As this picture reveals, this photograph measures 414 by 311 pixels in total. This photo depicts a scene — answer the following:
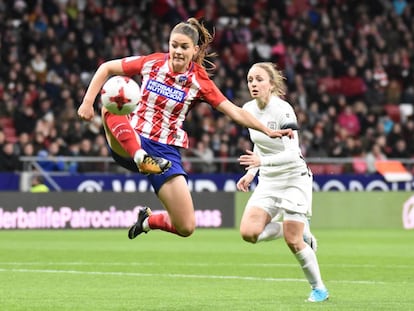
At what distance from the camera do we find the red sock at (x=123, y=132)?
9.09 meters

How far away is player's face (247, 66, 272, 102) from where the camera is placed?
32.7 ft

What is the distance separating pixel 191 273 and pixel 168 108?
12.1 feet

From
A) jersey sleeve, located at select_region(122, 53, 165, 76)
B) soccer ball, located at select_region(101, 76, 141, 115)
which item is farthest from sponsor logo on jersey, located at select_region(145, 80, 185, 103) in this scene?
soccer ball, located at select_region(101, 76, 141, 115)

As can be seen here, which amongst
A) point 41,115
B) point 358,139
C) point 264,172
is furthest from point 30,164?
point 264,172

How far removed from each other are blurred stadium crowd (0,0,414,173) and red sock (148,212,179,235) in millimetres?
11880

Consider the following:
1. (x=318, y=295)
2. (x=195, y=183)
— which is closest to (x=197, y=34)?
(x=318, y=295)

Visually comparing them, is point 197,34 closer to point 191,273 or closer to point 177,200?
point 177,200

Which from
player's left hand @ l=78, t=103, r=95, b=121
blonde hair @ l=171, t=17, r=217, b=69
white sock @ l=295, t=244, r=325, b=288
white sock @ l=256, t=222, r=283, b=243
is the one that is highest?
blonde hair @ l=171, t=17, r=217, b=69

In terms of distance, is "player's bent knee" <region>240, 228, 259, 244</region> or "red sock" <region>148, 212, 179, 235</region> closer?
"red sock" <region>148, 212, 179, 235</region>

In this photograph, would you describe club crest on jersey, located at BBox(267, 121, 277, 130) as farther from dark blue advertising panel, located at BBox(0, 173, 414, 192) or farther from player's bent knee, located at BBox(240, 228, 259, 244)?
dark blue advertising panel, located at BBox(0, 173, 414, 192)

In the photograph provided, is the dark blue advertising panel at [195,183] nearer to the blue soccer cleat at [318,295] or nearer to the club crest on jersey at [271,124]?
the club crest on jersey at [271,124]

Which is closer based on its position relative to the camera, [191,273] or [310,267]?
[310,267]

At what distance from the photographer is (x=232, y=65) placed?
87.0 feet

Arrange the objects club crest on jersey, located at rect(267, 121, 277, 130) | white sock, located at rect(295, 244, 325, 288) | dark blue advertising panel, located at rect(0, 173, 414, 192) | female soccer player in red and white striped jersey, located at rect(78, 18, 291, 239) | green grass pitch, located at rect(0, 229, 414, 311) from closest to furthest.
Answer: female soccer player in red and white striped jersey, located at rect(78, 18, 291, 239) → green grass pitch, located at rect(0, 229, 414, 311) → white sock, located at rect(295, 244, 325, 288) → club crest on jersey, located at rect(267, 121, 277, 130) → dark blue advertising panel, located at rect(0, 173, 414, 192)
